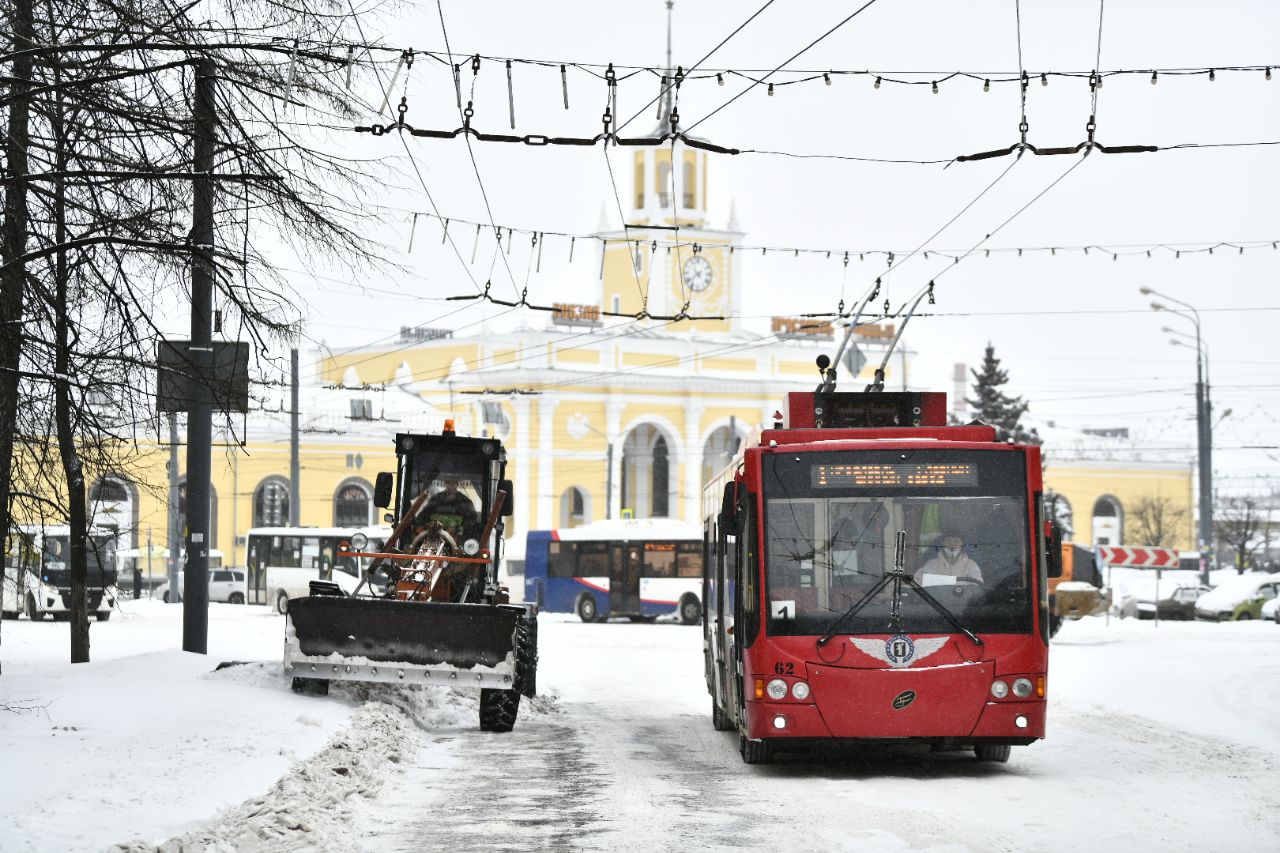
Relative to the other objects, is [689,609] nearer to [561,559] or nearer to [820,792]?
[561,559]

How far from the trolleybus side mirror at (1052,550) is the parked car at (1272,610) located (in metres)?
36.5

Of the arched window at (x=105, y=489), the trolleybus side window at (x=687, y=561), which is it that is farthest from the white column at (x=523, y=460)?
the arched window at (x=105, y=489)

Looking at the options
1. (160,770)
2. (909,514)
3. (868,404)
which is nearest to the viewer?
(160,770)

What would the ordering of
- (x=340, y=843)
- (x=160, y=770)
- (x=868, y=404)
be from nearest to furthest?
(x=340, y=843) < (x=160, y=770) < (x=868, y=404)

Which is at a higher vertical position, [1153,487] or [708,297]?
[708,297]

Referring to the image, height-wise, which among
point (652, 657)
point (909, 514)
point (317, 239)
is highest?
point (317, 239)

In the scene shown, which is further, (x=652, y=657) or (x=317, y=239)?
(x=652, y=657)

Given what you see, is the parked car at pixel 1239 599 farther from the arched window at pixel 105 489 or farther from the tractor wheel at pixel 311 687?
the arched window at pixel 105 489

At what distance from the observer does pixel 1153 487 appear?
98.5 m

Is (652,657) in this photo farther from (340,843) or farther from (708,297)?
(708,297)

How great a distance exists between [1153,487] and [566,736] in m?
86.0

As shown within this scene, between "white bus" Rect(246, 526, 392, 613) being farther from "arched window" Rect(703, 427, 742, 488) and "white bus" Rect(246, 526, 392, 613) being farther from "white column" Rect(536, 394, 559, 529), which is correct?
"arched window" Rect(703, 427, 742, 488)

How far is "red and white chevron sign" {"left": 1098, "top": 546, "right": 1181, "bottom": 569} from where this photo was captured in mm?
41094

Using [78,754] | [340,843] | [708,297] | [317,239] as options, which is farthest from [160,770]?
[708,297]
